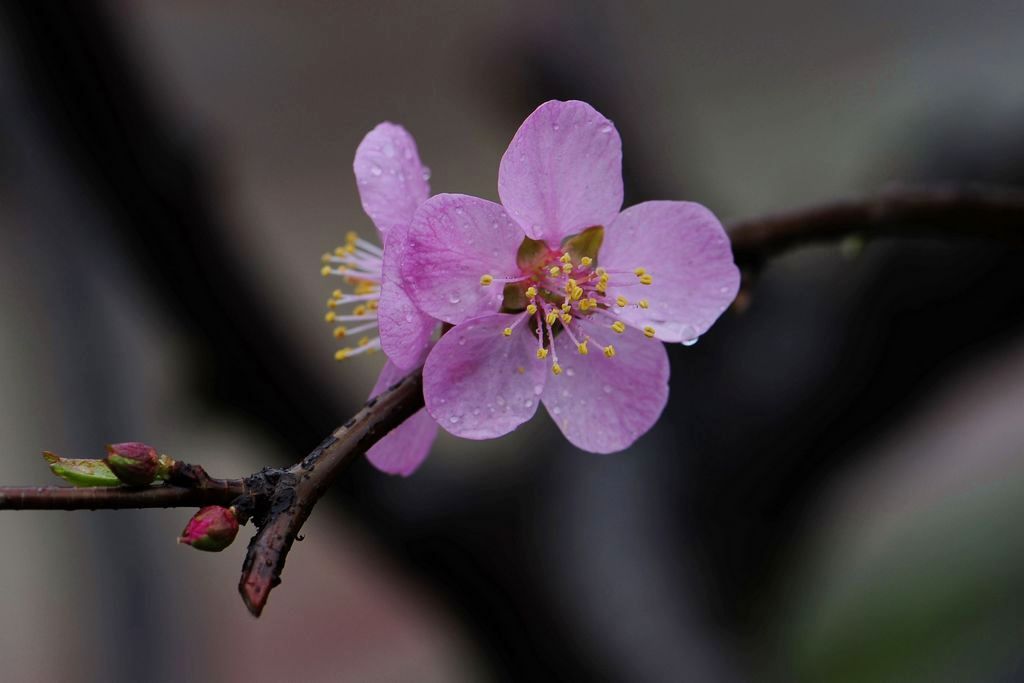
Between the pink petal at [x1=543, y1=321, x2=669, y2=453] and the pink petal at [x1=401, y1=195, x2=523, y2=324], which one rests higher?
the pink petal at [x1=401, y1=195, x2=523, y2=324]

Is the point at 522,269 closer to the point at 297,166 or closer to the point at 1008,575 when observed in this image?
the point at 1008,575

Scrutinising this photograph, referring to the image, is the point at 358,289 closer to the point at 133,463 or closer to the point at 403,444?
the point at 403,444

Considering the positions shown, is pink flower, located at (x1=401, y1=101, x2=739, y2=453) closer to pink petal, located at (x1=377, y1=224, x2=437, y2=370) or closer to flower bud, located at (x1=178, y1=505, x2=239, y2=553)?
pink petal, located at (x1=377, y1=224, x2=437, y2=370)

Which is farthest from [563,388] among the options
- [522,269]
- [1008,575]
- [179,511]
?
[179,511]

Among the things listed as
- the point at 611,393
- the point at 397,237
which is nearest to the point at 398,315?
the point at 397,237

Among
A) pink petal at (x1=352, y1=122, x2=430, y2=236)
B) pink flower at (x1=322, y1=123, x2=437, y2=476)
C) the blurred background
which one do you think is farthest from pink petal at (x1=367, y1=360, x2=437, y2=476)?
the blurred background

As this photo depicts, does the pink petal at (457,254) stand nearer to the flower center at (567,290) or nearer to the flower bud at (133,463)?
the flower center at (567,290)

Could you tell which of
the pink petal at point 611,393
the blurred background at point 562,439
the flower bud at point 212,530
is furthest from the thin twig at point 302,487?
the blurred background at point 562,439
